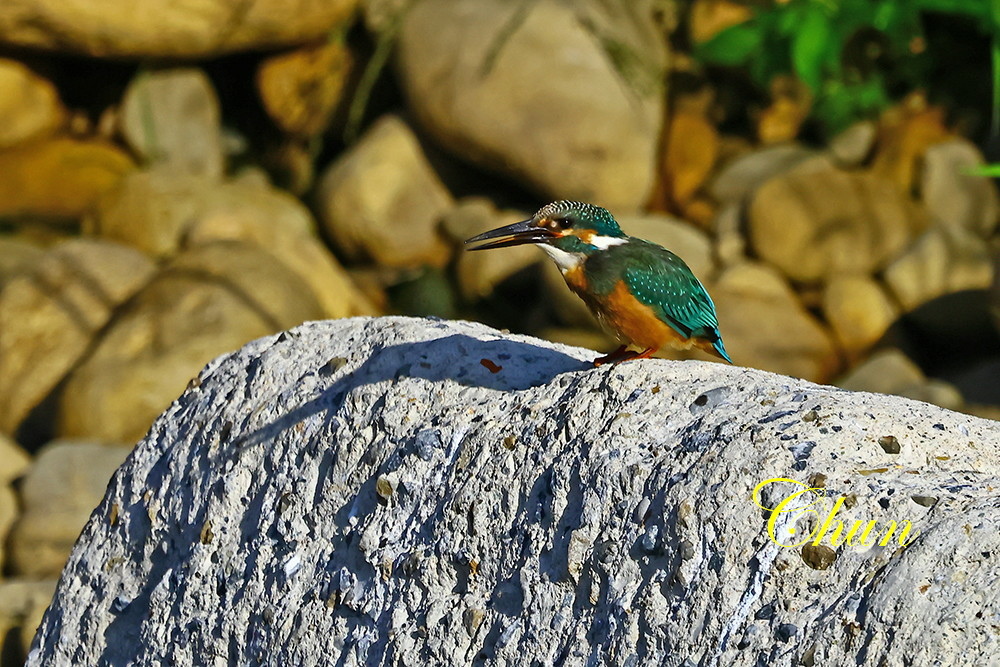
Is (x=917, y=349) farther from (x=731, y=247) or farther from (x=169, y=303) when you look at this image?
(x=169, y=303)

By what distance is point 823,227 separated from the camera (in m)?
9.12

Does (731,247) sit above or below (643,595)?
below

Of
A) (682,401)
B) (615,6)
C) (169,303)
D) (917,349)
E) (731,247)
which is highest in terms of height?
(682,401)

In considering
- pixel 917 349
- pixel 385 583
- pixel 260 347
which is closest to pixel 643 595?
pixel 385 583

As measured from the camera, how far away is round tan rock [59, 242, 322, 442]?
735cm

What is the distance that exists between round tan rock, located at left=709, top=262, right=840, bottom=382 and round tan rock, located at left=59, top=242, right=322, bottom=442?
9.57 feet

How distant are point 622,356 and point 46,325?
6.10 meters

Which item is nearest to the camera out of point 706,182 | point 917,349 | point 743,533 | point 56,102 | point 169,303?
point 743,533

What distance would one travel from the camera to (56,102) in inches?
445

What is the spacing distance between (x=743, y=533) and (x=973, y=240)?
7.76 meters

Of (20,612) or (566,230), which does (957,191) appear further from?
(566,230)

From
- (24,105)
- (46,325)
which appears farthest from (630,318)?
(24,105)

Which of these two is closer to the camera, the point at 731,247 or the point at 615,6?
the point at 731,247
